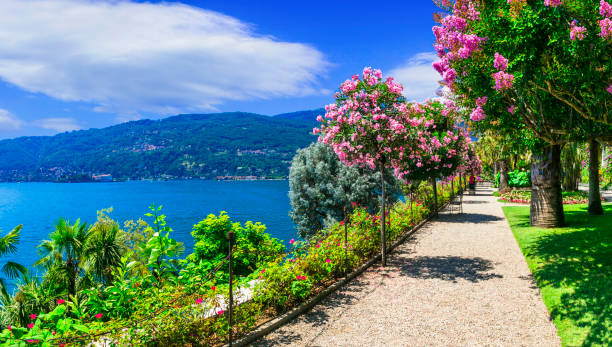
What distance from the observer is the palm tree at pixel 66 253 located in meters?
16.8

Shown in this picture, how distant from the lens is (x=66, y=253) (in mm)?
17812

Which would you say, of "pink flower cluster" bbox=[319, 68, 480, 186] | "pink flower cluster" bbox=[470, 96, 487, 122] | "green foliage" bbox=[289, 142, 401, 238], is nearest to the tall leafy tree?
"pink flower cluster" bbox=[319, 68, 480, 186]

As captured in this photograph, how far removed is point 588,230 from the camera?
13266mm

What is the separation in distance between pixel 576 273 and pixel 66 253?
20712 millimetres

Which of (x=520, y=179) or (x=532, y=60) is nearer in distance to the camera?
(x=532, y=60)

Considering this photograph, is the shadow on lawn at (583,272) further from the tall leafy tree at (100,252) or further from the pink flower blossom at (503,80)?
the tall leafy tree at (100,252)

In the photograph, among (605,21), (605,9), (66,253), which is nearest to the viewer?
(605,21)

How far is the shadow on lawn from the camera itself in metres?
6.00

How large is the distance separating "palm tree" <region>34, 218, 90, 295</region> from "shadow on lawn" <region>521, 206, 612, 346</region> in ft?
60.5

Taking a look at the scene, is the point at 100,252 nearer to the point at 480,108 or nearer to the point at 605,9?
the point at 480,108

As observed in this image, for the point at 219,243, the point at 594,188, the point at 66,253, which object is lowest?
the point at 66,253

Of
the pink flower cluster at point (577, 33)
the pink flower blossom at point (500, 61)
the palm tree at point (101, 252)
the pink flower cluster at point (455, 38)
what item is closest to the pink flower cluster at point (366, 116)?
the pink flower cluster at point (455, 38)

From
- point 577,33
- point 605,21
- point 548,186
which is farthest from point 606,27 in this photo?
point 548,186

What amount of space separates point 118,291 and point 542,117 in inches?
360
